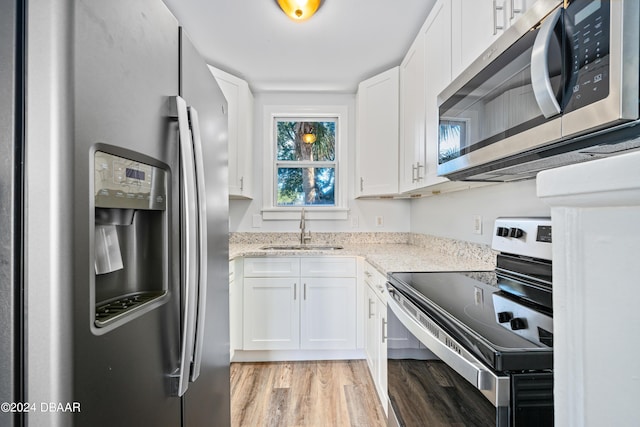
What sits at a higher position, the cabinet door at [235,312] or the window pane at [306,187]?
the window pane at [306,187]

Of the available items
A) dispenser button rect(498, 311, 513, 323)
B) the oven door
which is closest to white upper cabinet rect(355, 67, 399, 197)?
the oven door

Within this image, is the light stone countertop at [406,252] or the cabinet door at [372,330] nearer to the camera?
the light stone countertop at [406,252]

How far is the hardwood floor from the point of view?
5.57 feet

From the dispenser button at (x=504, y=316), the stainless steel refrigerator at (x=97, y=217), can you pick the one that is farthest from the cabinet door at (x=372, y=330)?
the stainless steel refrigerator at (x=97, y=217)

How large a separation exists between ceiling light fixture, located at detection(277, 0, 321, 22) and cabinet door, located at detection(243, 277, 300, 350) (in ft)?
5.99

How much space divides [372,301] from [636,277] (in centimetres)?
188

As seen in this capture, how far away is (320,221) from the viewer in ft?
9.81

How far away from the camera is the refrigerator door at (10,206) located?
451mm

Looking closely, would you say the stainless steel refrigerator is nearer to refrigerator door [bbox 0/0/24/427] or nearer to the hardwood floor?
refrigerator door [bbox 0/0/24/427]

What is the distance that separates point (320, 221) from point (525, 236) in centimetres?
199

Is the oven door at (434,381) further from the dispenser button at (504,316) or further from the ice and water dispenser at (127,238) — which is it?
the ice and water dispenser at (127,238)

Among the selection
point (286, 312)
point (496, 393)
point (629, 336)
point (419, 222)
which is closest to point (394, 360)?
point (496, 393)

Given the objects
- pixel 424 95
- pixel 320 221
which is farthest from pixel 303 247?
pixel 424 95

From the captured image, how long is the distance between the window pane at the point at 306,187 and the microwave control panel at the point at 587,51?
2409mm
